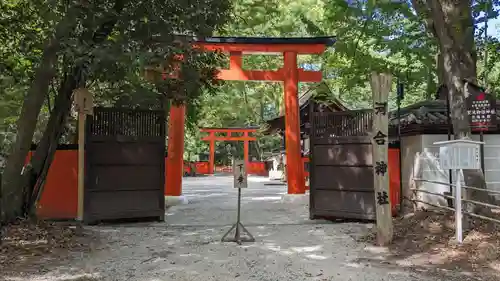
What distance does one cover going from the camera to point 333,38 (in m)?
11.7

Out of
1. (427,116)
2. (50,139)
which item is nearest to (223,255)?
(50,139)

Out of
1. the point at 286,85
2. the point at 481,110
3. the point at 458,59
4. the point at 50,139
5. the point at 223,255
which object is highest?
the point at 286,85

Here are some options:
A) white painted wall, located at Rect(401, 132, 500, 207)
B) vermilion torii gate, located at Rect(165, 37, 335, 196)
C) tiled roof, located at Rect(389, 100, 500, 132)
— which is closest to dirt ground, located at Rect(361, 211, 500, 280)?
white painted wall, located at Rect(401, 132, 500, 207)

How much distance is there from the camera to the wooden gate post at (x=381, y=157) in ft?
21.1

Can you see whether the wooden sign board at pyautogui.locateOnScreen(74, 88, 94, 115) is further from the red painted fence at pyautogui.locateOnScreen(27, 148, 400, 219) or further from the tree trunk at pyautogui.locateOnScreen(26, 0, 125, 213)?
the red painted fence at pyautogui.locateOnScreen(27, 148, 400, 219)

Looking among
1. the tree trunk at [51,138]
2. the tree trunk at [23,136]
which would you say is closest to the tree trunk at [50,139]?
the tree trunk at [51,138]

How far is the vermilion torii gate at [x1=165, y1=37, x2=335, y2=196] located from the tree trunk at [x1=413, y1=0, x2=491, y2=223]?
185 inches

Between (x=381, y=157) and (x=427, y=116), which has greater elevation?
(x=427, y=116)

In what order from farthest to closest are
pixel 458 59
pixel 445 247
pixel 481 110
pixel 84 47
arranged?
pixel 481 110, pixel 458 59, pixel 445 247, pixel 84 47

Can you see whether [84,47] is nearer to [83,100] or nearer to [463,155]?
[83,100]

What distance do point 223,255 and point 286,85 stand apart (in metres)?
7.45

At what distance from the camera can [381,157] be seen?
6.57 metres

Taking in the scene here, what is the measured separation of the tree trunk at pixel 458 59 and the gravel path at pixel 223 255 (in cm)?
207

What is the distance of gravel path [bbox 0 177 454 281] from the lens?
489cm
